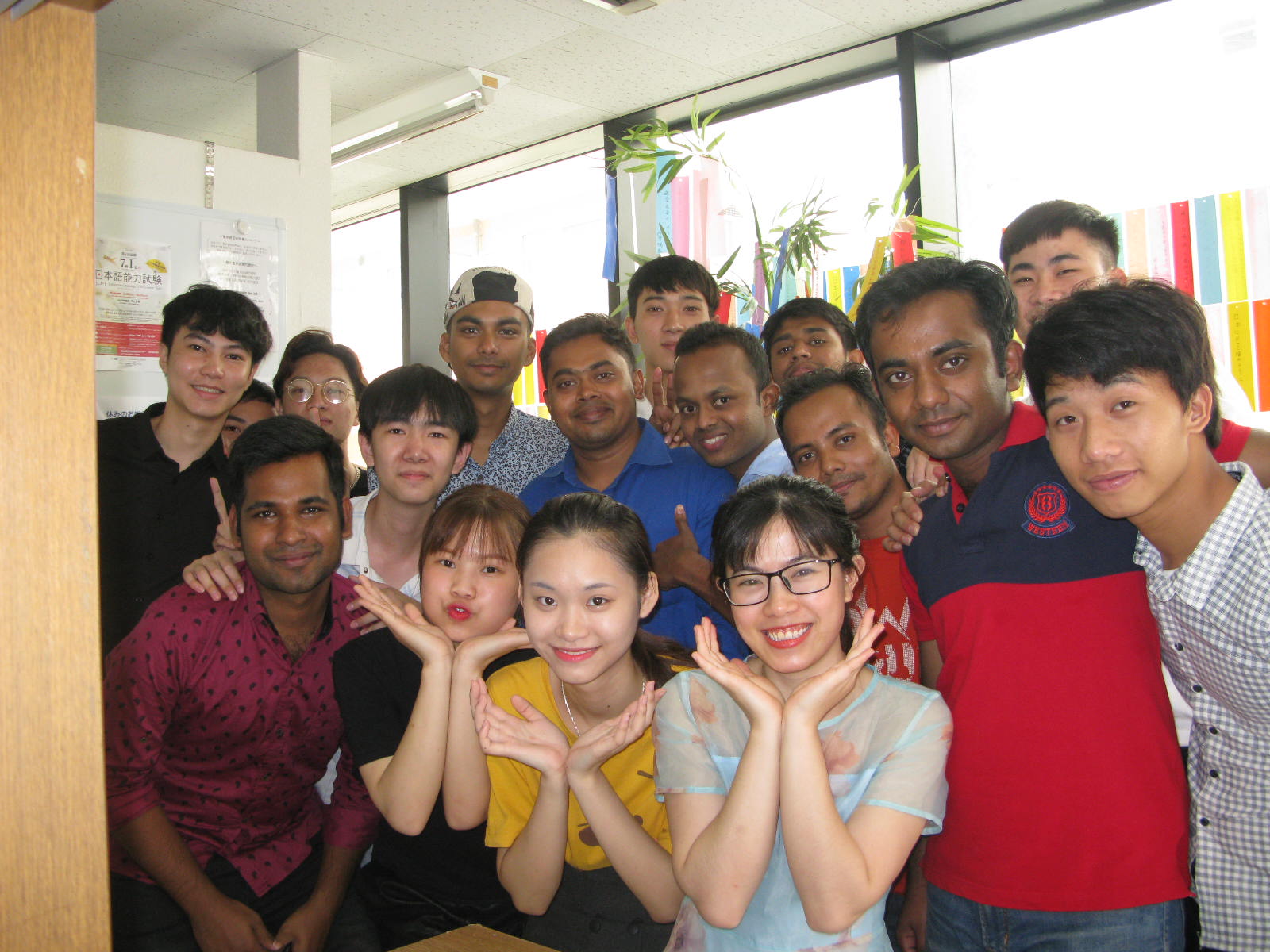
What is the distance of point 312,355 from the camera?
2838 millimetres

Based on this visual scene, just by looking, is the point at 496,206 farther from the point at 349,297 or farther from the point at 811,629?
the point at 811,629

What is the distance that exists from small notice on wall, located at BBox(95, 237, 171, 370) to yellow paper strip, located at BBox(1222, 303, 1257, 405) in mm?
3788

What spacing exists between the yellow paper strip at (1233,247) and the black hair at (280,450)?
2845 mm

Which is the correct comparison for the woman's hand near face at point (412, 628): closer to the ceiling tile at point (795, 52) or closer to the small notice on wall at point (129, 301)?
the small notice on wall at point (129, 301)

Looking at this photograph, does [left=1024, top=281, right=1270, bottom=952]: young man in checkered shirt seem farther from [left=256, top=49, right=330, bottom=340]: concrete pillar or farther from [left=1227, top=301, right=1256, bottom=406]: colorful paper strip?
[left=256, top=49, right=330, bottom=340]: concrete pillar

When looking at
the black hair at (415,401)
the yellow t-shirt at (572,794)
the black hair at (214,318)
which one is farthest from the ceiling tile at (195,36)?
the yellow t-shirt at (572,794)

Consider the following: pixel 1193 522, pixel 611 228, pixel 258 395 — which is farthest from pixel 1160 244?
pixel 258 395

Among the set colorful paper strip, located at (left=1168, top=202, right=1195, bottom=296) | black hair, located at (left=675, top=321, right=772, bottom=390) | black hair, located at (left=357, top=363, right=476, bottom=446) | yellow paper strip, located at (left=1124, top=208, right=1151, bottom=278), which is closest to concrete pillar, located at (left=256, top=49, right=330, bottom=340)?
black hair, located at (left=357, top=363, right=476, bottom=446)

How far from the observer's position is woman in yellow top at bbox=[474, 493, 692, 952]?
1.49 m

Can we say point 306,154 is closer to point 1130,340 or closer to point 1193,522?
point 1130,340

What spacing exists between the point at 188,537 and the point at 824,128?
10.3 feet

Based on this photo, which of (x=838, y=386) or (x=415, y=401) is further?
(x=415, y=401)

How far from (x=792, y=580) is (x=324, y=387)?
181cm

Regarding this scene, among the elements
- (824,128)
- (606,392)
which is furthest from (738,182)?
(606,392)
